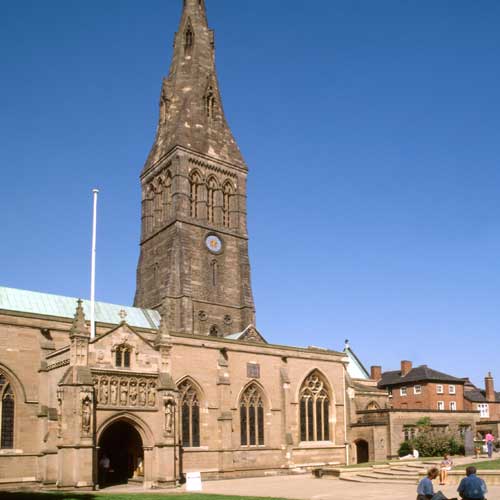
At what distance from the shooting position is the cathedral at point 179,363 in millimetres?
35156

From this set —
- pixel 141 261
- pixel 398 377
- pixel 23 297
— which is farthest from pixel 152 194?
pixel 398 377

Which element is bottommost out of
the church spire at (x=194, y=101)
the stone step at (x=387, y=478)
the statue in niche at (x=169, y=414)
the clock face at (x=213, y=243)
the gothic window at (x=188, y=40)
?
the stone step at (x=387, y=478)

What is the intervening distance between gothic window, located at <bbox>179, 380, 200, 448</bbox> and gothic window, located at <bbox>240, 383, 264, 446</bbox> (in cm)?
385

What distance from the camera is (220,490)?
32844 millimetres

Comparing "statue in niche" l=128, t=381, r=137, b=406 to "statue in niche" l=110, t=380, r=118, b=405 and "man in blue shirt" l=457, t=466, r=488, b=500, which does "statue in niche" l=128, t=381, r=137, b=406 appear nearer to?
"statue in niche" l=110, t=380, r=118, b=405

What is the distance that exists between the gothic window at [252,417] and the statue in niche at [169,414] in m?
9.17

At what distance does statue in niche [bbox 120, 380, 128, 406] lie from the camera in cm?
3534

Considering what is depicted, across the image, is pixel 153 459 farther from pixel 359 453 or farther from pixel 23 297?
pixel 359 453

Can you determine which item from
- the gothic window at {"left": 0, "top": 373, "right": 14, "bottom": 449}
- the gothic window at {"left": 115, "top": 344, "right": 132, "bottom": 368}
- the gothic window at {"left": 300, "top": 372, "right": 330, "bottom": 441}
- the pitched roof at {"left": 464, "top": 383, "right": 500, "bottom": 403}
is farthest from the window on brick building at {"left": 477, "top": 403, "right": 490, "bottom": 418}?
the gothic window at {"left": 0, "top": 373, "right": 14, "bottom": 449}

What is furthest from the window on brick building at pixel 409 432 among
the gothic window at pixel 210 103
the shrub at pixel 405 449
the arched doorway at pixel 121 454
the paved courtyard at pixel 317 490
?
the gothic window at pixel 210 103

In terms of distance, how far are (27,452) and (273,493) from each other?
14463mm

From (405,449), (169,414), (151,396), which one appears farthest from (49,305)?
(405,449)

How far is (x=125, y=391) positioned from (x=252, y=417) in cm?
1256

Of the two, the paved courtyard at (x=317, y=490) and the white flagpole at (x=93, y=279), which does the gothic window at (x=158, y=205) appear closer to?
the white flagpole at (x=93, y=279)
